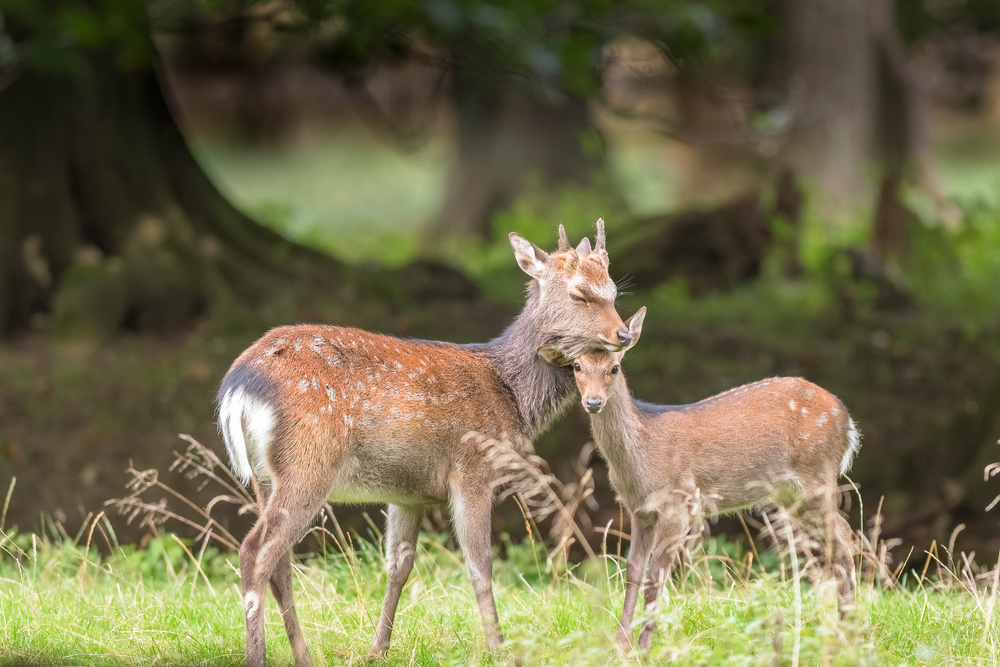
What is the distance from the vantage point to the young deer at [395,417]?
4.85 m

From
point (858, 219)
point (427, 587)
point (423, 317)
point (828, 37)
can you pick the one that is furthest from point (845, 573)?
point (828, 37)

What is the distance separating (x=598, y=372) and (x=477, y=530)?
0.79m

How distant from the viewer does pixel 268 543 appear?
4770mm

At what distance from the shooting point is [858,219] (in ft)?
54.3

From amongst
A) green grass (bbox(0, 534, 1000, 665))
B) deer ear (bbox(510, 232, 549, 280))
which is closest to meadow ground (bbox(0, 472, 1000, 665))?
green grass (bbox(0, 534, 1000, 665))

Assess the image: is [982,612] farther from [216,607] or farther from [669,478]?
[216,607]

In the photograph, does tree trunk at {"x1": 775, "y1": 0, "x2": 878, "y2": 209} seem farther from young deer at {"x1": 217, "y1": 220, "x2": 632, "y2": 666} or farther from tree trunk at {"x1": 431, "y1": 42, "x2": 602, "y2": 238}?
young deer at {"x1": 217, "y1": 220, "x2": 632, "y2": 666}

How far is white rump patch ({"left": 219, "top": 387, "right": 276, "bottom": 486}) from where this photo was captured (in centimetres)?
488

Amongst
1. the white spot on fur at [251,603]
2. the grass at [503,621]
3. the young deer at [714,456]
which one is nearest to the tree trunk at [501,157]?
the grass at [503,621]

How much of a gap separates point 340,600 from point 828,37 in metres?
13.5

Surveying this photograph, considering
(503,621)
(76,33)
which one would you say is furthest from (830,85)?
(503,621)

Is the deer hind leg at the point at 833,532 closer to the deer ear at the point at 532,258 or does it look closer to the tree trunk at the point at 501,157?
the deer ear at the point at 532,258

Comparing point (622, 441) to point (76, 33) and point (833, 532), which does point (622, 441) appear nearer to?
point (833, 532)

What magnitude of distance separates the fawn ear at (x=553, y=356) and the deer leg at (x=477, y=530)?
0.61 metres
